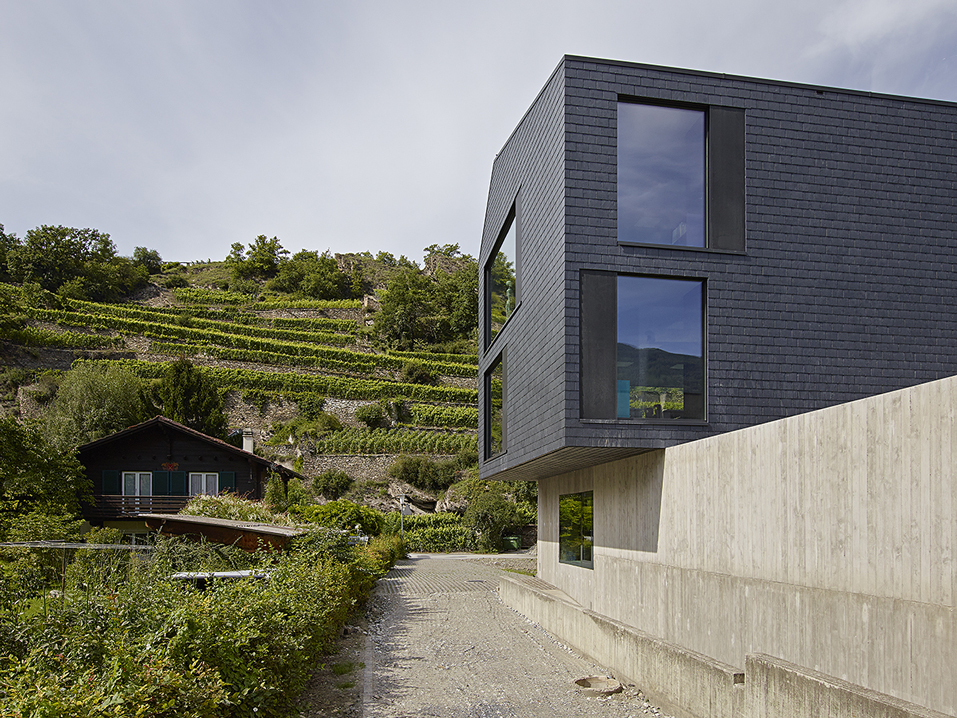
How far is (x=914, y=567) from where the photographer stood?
4816 millimetres

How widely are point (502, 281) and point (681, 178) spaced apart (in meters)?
5.58

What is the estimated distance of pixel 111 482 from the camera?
2792 centimetres

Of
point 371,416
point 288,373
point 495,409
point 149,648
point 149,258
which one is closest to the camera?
point 149,648

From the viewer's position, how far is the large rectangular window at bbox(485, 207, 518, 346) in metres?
13.5

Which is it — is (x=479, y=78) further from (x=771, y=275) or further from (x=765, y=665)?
(x=765, y=665)

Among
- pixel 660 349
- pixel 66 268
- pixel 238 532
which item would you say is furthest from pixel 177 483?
pixel 66 268

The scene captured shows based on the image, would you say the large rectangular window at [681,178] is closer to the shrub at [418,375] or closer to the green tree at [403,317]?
the shrub at [418,375]

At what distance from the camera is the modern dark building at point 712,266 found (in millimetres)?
9125

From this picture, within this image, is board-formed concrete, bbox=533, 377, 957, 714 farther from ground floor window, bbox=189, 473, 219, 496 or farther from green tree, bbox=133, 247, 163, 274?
green tree, bbox=133, 247, 163, 274

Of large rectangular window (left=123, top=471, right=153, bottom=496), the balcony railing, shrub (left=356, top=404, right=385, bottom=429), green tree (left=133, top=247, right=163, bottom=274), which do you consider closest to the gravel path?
the balcony railing

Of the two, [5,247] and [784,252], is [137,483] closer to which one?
[784,252]

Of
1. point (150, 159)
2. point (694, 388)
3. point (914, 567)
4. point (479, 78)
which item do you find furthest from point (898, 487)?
point (150, 159)

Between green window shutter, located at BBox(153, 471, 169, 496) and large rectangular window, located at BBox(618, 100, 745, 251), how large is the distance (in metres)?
24.3

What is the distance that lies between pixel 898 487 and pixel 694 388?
4.20m
